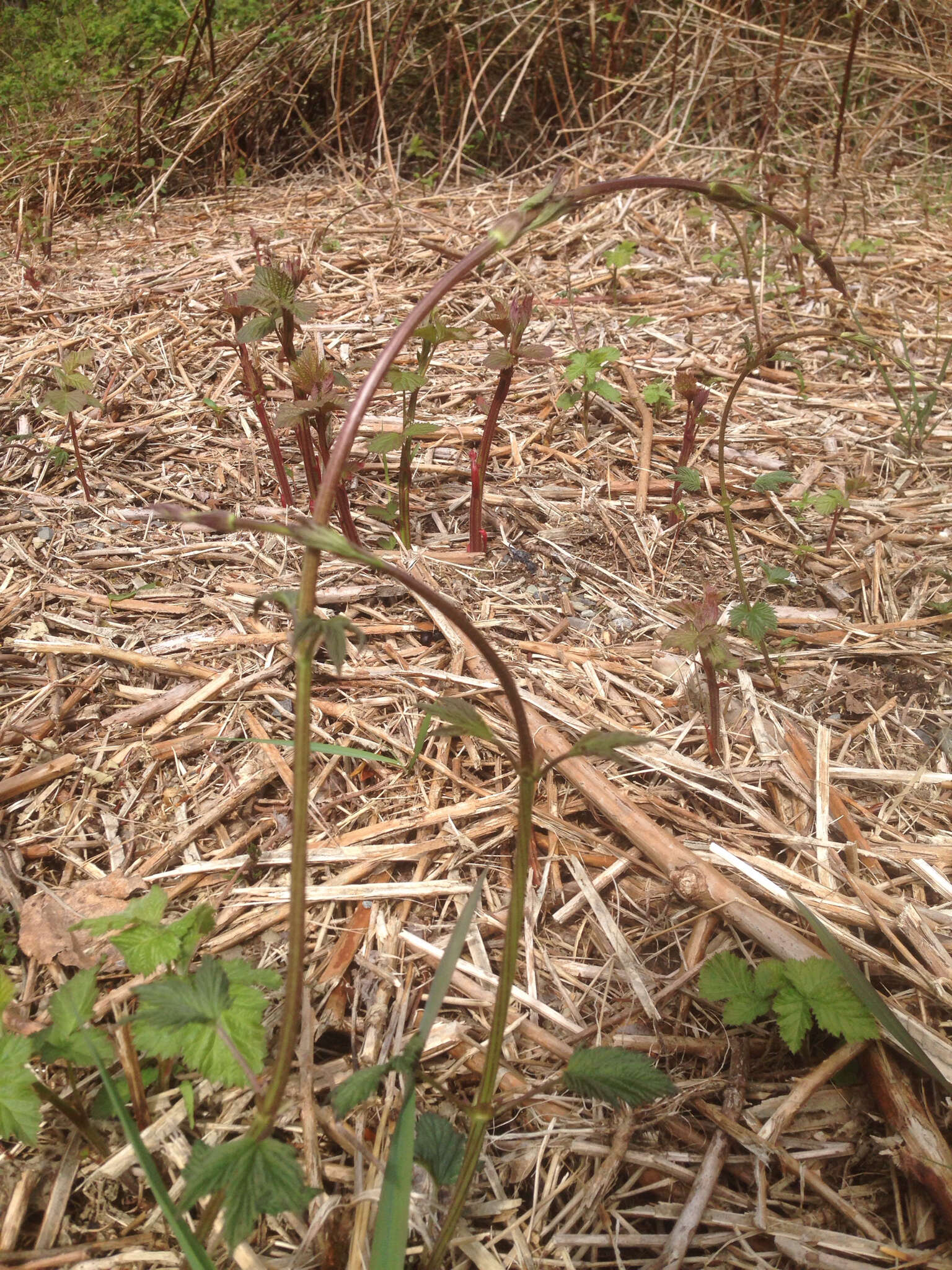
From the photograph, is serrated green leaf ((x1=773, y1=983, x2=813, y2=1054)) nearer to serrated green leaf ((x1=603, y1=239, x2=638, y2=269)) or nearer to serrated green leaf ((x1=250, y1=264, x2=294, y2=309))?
serrated green leaf ((x1=250, y1=264, x2=294, y2=309))

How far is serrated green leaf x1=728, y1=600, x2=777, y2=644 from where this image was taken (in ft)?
5.39

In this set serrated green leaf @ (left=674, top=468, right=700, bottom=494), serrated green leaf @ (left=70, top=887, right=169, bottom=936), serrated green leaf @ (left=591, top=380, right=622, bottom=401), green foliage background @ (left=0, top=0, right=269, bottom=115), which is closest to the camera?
serrated green leaf @ (left=70, top=887, right=169, bottom=936)

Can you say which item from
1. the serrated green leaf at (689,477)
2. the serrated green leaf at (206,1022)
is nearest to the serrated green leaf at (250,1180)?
the serrated green leaf at (206,1022)

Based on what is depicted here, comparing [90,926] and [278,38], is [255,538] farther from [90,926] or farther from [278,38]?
[278,38]

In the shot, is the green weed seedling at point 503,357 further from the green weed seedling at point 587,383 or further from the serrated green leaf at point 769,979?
the serrated green leaf at point 769,979

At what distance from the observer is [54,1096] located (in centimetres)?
99

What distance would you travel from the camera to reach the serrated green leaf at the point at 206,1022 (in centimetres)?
90

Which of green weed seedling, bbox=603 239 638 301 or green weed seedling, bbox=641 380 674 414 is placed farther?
green weed seedling, bbox=603 239 638 301

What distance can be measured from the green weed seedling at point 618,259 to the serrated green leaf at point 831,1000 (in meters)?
2.56

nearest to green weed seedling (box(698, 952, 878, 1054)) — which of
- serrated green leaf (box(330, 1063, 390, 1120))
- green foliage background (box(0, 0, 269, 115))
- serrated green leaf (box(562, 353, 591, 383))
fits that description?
serrated green leaf (box(330, 1063, 390, 1120))

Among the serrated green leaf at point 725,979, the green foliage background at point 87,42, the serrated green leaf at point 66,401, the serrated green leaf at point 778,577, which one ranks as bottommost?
the serrated green leaf at point 725,979

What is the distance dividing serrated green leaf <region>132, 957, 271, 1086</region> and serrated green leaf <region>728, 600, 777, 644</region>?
113 centimetres

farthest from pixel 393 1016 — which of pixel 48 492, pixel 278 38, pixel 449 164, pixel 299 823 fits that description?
pixel 278 38

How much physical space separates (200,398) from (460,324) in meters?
0.93
